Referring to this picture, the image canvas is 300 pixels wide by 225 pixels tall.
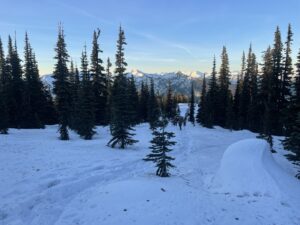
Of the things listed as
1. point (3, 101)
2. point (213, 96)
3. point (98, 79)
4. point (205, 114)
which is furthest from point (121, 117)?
point (213, 96)

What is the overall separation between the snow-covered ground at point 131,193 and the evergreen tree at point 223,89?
129ft

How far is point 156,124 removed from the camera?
55.6 ft

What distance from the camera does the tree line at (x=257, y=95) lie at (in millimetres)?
41188

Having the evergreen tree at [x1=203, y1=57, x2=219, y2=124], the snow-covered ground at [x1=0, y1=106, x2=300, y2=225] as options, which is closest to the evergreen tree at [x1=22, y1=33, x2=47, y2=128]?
the snow-covered ground at [x1=0, y1=106, x2=300, y2=225]

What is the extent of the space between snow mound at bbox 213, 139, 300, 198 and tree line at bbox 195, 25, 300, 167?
37.4 ft

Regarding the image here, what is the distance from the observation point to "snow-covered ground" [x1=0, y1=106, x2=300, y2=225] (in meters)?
10.1

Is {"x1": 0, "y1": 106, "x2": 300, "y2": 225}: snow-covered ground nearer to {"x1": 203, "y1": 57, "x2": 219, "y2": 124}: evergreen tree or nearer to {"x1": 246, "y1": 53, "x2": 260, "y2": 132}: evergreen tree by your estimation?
{"x1": 246, "y1": 53, "x2": 260, "y2": 132}: evergreen tree

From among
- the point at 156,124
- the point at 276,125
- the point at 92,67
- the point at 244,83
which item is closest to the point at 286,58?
the point at 276,125

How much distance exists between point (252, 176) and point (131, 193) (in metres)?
6.87

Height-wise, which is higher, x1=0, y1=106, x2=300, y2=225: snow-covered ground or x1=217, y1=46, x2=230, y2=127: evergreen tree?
x1=217, y1=46, x2=230, y2=127: evergreen tree

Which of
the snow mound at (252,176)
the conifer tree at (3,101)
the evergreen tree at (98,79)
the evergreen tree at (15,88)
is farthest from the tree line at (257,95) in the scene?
the evergreen tree at (15,88)

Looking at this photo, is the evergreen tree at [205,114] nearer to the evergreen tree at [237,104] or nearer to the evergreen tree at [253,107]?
the evergreen tree at [237,104]

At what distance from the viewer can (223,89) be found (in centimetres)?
5953

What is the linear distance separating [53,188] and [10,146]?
1082 centimetres
